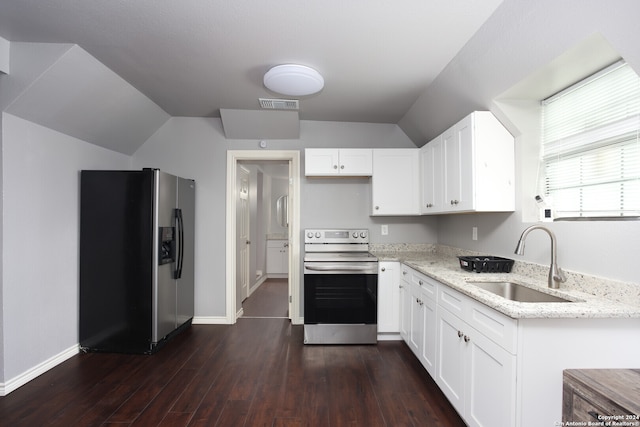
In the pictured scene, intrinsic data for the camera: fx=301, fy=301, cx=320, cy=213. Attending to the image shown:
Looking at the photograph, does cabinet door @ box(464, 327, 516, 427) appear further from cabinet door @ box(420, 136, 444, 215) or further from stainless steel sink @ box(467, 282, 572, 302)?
cabinet door @ box(420, 136, 444, 215)

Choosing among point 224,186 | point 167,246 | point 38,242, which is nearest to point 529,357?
point 167,246

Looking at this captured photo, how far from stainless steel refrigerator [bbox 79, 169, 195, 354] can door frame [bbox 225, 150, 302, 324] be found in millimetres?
830

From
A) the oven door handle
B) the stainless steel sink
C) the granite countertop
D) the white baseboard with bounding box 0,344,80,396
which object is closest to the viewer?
the granite countertop

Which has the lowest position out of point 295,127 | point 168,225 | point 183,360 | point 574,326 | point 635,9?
point 183,360

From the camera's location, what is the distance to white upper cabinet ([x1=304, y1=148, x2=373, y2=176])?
3.29 metres

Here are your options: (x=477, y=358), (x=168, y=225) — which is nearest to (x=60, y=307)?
(x=168, y=225)

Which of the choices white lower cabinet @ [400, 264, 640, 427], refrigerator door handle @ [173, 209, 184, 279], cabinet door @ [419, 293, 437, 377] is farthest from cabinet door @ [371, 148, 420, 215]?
refrigerator door handle @ [173, 209, 184, 279]

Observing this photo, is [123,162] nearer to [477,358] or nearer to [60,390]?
[60,390]

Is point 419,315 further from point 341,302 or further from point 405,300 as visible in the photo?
point 341,302

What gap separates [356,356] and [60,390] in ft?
7.53

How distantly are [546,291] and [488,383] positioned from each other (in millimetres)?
639

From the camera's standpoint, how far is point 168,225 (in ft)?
9.63

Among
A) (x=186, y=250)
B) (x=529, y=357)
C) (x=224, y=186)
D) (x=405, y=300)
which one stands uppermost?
(x=224, y=186)

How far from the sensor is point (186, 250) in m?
3.34
